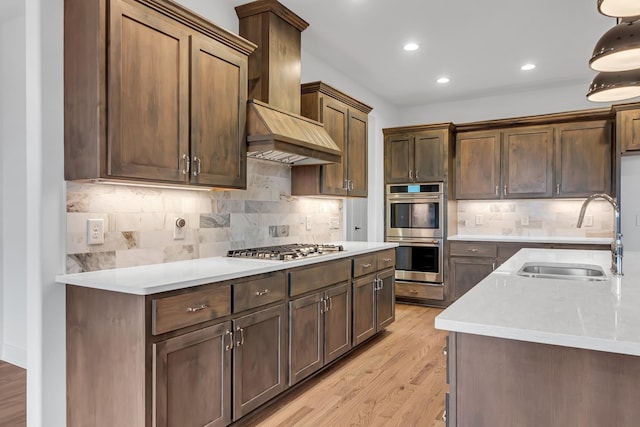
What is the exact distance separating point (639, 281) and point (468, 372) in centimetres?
128

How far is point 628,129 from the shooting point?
431 centimetres

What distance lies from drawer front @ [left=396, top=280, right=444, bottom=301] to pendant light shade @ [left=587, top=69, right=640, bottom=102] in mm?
3377

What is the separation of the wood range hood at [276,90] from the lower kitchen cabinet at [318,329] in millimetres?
1048

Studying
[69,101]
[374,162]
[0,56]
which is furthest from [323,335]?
[0,56]

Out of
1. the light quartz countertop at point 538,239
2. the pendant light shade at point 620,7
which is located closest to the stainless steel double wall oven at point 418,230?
the light quartz countertop at point 538,239

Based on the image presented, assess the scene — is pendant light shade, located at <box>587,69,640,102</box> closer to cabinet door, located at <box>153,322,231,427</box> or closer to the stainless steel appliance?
cabinet door, located at <box>153,322,231,427</box>

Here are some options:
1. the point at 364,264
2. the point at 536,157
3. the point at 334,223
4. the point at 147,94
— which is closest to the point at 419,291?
the point at 334,223

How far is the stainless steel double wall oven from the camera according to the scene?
5238 mm

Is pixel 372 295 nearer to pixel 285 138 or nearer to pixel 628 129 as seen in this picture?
pixel 285 138

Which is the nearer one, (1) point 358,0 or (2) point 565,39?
(1) point 358,0

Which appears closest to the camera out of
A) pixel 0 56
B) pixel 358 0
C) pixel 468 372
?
pixel 468 372

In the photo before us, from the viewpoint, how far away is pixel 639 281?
6.59ft

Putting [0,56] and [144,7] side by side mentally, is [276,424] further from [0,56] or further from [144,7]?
[0,56]

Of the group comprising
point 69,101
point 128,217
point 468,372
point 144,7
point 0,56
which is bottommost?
point 468,372
